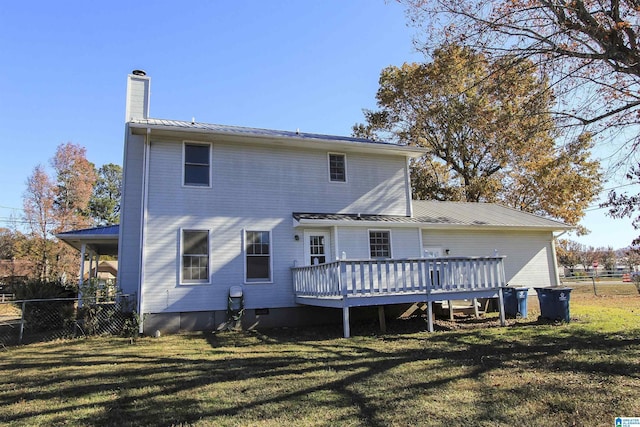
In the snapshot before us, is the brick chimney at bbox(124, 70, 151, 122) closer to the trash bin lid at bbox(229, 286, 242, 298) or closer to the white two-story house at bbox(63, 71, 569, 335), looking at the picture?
the white two-story house at bbox(63, 71, 569, 335)

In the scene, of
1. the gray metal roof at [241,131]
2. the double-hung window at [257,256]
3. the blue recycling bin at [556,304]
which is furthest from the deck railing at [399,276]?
the gray metal roof at [241,131]

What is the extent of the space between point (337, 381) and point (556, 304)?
26.0 feet

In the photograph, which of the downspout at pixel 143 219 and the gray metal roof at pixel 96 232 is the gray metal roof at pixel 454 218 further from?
the gray metal roof at pixel 96 232

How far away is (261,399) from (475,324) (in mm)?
8142

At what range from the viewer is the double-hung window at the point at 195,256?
11.1m

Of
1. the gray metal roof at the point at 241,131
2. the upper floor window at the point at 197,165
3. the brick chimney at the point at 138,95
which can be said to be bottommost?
the upper floor window at the point at 197,165

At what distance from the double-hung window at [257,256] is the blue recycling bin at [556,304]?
755cm

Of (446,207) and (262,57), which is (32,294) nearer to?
(262,57)

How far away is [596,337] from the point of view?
821 centimetres

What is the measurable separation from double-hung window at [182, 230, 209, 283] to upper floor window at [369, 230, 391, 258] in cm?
494

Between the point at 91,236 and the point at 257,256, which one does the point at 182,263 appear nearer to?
the point at 257,256

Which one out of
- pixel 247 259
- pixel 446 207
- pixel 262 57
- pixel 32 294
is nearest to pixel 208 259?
pixel 247 259

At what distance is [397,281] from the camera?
32.3ft

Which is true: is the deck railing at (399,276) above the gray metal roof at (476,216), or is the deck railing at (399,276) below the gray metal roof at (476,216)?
below
